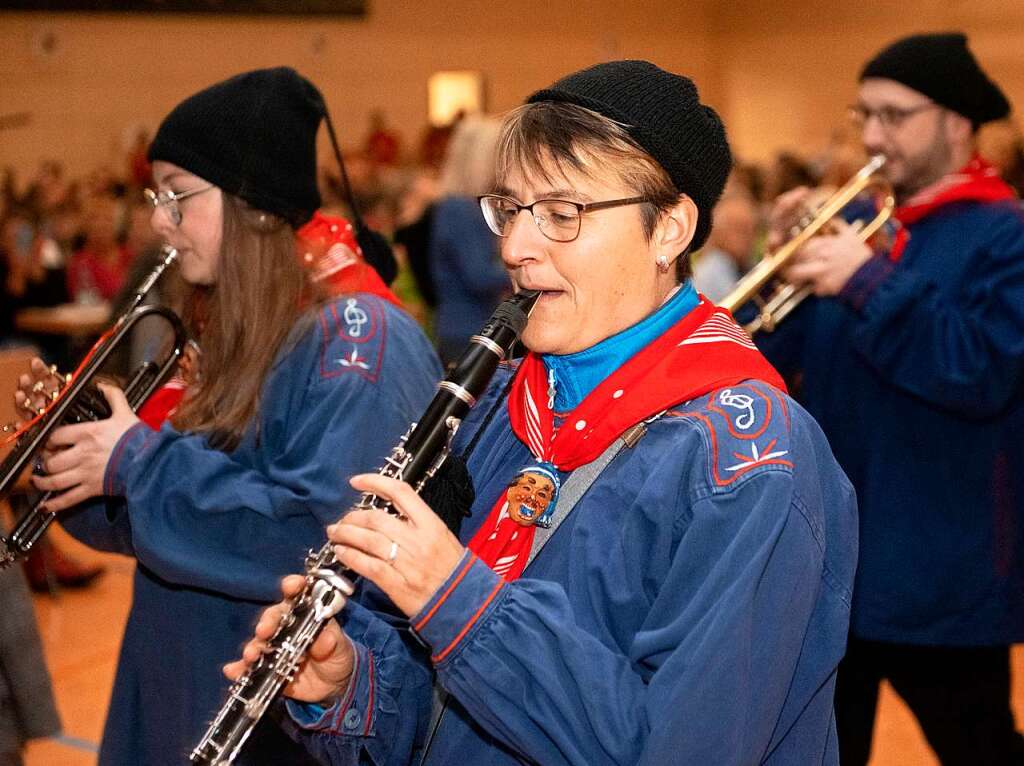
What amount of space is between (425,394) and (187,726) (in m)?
0.73

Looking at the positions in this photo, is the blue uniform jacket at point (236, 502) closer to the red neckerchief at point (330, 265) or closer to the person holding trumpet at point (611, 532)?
the red neckerchief at point (330, 265)

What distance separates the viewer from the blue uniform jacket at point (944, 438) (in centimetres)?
263

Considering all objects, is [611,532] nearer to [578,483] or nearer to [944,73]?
[578,483]

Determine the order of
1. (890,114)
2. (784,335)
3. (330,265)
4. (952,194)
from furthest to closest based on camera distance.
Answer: (784,335) → (890,114) → (952,194) → (330,265)

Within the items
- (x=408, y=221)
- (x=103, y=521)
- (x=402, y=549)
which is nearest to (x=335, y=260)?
(x=103, y=521)

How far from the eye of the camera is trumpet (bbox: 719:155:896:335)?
2.95 meters

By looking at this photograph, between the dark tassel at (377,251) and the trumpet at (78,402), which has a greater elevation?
the dark tassel at (377,251)

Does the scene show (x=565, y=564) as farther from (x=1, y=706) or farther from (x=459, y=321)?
(x=459, y=321)

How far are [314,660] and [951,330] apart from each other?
175cm

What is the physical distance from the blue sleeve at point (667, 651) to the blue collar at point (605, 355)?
260mm

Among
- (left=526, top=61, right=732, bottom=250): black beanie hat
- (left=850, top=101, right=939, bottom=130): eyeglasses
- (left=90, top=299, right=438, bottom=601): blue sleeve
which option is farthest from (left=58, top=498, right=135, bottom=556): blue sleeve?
(left=850, top=101, right=939, bottom=130): eyeglasses

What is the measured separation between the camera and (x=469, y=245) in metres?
5.19

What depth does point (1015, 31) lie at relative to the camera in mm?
13328

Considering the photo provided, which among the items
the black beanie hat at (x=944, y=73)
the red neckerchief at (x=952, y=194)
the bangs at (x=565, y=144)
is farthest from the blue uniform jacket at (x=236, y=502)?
the black beanie hat at (x=944, y=73)
